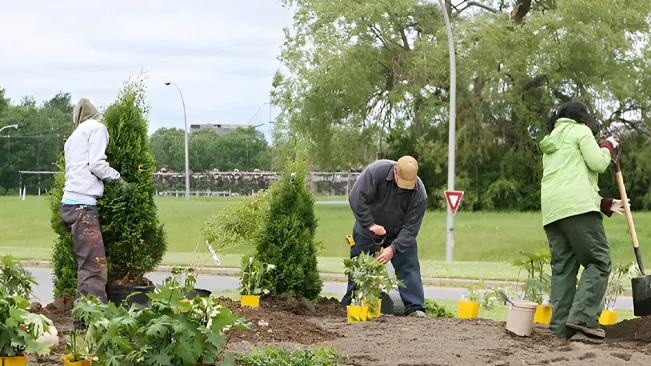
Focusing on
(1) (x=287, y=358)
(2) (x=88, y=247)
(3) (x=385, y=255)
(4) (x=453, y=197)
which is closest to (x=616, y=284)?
(3) (x=385, y=255)

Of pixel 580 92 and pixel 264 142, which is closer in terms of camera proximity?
pixel 580 92

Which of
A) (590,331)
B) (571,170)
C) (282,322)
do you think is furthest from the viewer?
(282,322)

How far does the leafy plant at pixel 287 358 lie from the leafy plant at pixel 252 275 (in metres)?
2.87

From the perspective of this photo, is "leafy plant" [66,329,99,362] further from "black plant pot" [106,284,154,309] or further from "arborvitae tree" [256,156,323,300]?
"arborvitae tree" [256,156,323,300]

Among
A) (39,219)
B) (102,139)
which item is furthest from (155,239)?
(39,219)

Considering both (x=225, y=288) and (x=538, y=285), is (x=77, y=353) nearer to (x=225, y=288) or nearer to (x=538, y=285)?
(x=538, y=285)

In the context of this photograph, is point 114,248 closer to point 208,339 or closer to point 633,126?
point 208,339

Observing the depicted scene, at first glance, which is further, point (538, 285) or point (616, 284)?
point (616, 284)

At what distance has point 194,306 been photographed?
4.96 metres

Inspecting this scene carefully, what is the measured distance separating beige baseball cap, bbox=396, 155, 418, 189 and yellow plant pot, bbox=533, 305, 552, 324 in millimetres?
1770

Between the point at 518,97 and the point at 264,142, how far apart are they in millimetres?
35527

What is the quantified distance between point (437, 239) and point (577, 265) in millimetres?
23355

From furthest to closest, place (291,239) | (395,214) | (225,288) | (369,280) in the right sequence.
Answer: (225,288) → (291,239) → (395,214) → (369,280)

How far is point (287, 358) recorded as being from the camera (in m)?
5.60
